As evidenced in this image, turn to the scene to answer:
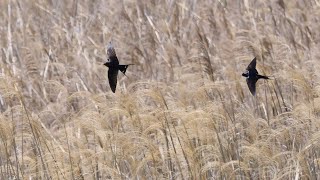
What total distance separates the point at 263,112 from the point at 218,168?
43.4 inches

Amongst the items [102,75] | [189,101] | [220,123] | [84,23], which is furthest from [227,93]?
[84,23]

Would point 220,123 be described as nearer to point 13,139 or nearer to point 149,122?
point 149,122

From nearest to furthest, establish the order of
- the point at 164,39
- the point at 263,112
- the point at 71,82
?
the point at 263,112 → the point at 71,82 → the point at 164,39

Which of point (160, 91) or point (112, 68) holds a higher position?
point (112, 68)

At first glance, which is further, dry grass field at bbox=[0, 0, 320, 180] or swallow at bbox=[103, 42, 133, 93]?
dry grass field at bbox=[0, 0, 320, 180]

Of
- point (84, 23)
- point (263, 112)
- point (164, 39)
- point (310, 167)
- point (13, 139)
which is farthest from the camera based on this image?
point (84, 23)

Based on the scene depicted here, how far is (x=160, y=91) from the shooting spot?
5.82 m

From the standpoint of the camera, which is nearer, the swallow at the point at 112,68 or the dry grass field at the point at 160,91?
the swallow at the point at 112,68

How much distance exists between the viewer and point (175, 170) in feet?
16.3

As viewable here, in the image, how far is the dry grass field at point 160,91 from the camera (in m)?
4.78

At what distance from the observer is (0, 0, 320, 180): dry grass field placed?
15.7 ft

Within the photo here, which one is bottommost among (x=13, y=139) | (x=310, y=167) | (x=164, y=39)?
(x=310, y=167)

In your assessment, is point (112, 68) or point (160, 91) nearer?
point (112, 68)

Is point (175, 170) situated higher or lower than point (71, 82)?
lower
